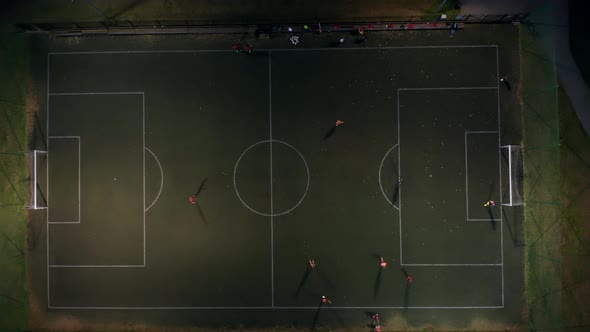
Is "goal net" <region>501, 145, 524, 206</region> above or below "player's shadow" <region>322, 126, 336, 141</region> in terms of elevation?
below

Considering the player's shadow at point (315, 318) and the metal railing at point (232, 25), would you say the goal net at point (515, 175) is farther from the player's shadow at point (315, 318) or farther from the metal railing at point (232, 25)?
the player's shadow at point (315, 318)

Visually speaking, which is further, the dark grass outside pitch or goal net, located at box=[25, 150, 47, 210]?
goal net, located at box=[25, 150, 47, 210]

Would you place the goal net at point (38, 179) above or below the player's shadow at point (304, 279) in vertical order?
above

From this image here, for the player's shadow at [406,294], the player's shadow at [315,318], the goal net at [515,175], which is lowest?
the player's shadow at [315,318]

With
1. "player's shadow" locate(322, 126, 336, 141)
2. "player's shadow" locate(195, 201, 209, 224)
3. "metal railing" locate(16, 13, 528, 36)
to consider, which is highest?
"metal railing" locate(16, 13, 528, 36)

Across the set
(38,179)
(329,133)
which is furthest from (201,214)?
(38,179)

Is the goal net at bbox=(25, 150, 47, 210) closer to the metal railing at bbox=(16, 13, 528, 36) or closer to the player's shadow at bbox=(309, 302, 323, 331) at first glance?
the metal railing at bbox=(16, 13, 528, 36)

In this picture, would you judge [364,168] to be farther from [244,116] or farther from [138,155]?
[138,155]

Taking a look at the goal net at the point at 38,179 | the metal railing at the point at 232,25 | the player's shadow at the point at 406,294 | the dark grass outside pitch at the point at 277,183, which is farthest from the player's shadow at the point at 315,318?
the goal net at the point at 38,179

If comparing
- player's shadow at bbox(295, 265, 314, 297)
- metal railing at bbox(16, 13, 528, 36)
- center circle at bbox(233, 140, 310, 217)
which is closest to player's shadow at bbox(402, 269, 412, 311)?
player's shadow at bbox(295, 265, 314, 297)

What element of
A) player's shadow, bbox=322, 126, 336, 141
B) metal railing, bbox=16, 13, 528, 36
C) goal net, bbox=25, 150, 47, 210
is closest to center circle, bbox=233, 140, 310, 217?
player's shadow, bbox=322, 126, 336, 141
